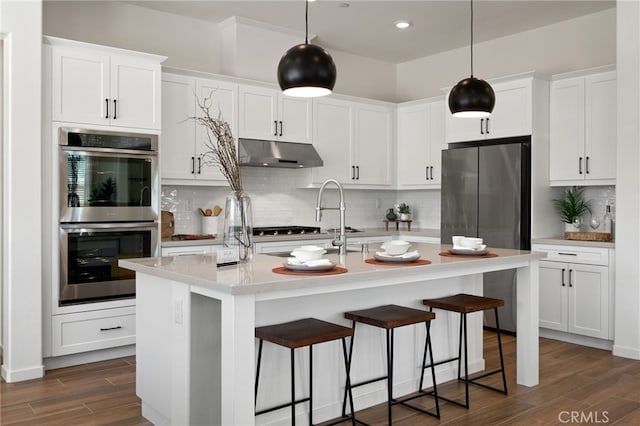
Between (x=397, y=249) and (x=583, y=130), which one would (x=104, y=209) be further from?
(x=583, y=130)

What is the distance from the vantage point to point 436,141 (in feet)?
20.8

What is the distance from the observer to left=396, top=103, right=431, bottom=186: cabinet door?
6.48m

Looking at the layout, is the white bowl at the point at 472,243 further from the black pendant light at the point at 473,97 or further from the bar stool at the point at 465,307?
the black pendant light at the point at 473,97

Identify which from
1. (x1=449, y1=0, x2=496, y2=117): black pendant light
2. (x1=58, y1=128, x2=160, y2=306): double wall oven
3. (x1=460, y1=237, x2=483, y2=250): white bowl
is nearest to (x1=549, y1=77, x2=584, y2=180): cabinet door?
(x1=449, y1=0, x2=496, y2=117): black pendant light

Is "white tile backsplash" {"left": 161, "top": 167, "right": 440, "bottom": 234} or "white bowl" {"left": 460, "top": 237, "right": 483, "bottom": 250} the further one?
"white tile backsplash" {"left": 161, "top": 167, "right": 440, "bottom": 234}

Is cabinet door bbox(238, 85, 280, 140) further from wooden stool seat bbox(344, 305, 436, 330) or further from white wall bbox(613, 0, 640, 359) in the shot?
white wall bbox(613, 0, 640, 359)

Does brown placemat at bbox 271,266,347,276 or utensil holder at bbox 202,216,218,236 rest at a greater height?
utensil holder at bbox 202,216,218,236

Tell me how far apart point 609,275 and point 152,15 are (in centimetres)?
473

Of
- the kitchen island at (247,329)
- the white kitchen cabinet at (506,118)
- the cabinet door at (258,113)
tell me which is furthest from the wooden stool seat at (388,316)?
the white kitchen cabinet at (506,118)

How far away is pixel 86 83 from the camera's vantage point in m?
4.31

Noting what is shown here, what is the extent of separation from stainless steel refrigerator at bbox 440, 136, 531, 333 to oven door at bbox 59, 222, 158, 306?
298cm

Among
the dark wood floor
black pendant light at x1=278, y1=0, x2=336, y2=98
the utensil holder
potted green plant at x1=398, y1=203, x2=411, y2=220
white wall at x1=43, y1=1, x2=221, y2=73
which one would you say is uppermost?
white wall at x1=43, y1=1, x2=221, y2=73

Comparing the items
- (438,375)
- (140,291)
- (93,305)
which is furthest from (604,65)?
(93,305)

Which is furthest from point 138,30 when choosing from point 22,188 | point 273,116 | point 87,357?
point 87,357
